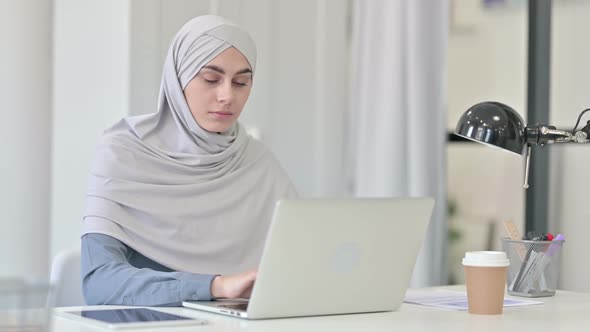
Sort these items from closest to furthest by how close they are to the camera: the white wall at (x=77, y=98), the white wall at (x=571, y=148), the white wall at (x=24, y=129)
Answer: the white wall at (x=24, y=129), the white wall at (x=77, y=98), the white wall at (x=571, y=148)

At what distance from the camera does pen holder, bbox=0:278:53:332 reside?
945 millimetres

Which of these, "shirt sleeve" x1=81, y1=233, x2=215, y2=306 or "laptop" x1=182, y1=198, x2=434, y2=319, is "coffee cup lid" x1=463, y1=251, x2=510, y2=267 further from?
"shirt sleeve" x1=81, y1=233, x2=215, y2=306

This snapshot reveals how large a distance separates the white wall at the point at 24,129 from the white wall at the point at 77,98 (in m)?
0.27

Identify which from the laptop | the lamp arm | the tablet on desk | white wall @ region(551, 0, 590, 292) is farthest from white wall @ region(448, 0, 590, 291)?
the tablet on desk

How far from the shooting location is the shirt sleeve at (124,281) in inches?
74.4

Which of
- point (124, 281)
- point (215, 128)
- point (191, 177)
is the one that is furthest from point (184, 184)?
point (124, 281)

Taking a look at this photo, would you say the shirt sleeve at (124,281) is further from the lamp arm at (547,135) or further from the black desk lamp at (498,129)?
the lamp arm at (547,135)

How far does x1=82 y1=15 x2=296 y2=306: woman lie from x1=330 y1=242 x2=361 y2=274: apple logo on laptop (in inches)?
20.5

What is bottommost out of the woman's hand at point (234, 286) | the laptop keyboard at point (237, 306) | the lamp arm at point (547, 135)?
the laptop keyboard at point (237, 306)

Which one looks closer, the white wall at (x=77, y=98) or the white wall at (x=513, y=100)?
the white wall at (x=77, y=98)

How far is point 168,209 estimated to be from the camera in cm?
237

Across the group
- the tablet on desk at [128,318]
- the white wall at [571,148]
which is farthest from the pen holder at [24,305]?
the white wall at [571,148]

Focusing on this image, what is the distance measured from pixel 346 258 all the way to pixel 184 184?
2.57 feet

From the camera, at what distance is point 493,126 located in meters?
1.94
